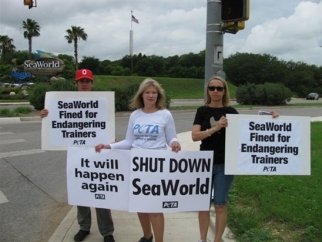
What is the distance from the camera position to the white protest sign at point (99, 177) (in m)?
4.05

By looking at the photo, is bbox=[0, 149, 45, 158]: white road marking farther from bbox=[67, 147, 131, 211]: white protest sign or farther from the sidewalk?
bbox=[67, 147, 131, 211]: white protest sign

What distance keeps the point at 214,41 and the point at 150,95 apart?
2712 mm

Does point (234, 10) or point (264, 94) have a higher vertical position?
point (234, 10)

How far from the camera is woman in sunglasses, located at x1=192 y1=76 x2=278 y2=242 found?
3883 millimetres

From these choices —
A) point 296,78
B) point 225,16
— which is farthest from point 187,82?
point 225,16

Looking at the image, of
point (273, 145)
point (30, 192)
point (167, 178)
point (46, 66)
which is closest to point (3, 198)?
point (30, 192)

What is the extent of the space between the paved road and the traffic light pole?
3152mm

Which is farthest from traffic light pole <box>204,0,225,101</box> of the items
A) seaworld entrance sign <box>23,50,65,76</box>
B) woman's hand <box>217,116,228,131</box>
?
seaworld entrance sign <box>23,50,65,76</box>

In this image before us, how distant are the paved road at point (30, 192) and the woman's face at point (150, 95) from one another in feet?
7.30

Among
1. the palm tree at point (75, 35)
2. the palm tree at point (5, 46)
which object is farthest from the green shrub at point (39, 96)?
the palm tree at point (5, 46)

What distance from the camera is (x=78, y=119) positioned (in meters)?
4.59

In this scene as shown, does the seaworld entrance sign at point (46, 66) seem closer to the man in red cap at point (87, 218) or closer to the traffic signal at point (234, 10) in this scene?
the traffic signal at point (234, 10)

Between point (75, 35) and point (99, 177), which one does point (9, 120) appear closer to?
point (99, 177)

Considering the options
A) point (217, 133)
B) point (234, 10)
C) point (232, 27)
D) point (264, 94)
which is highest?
point (234, 10)
